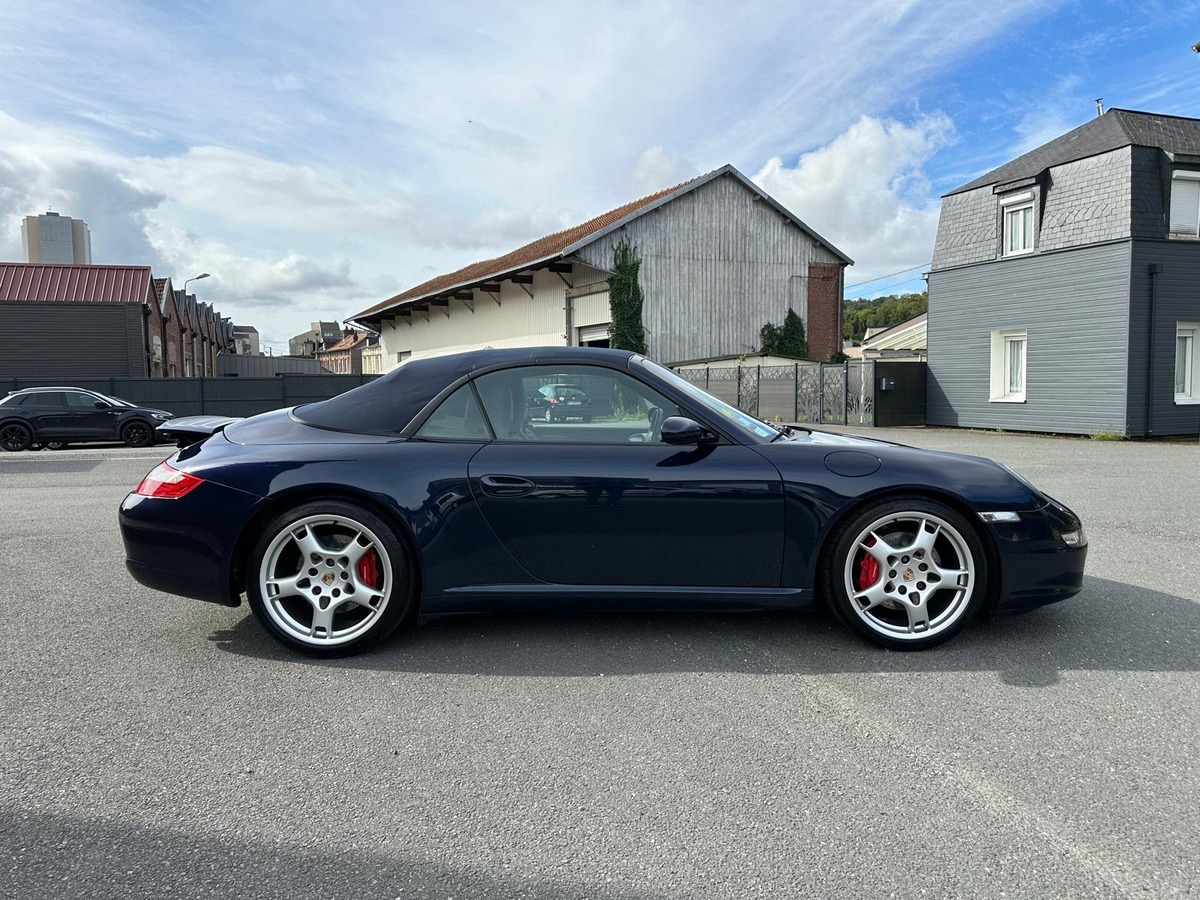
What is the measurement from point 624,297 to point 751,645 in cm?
2428

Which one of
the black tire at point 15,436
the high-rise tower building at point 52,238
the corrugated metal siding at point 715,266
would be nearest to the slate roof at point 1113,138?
the corrugated metal siding at point 715,266

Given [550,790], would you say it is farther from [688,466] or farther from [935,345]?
[935,345]

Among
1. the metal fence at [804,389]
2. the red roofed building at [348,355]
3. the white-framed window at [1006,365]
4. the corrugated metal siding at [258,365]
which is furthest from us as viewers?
the red roofed building at [348,355]

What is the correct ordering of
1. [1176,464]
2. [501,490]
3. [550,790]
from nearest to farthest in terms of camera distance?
[550,790]
[501,490]
[1176,464]

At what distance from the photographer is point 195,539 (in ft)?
12.0

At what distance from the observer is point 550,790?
2.52m

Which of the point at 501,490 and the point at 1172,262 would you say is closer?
the point at 501,490

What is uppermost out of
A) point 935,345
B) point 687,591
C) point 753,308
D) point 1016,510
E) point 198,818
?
point 753,308

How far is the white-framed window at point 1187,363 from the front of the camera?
18.9m

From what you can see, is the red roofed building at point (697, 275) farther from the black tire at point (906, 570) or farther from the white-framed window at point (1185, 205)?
the black tire at point (906, 570)

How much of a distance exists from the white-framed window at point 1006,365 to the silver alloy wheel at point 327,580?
20.8m

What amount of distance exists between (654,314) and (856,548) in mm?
25076

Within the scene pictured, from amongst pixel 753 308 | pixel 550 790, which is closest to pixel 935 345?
pixel 753 308

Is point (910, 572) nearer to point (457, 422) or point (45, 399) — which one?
point (457, 422)
